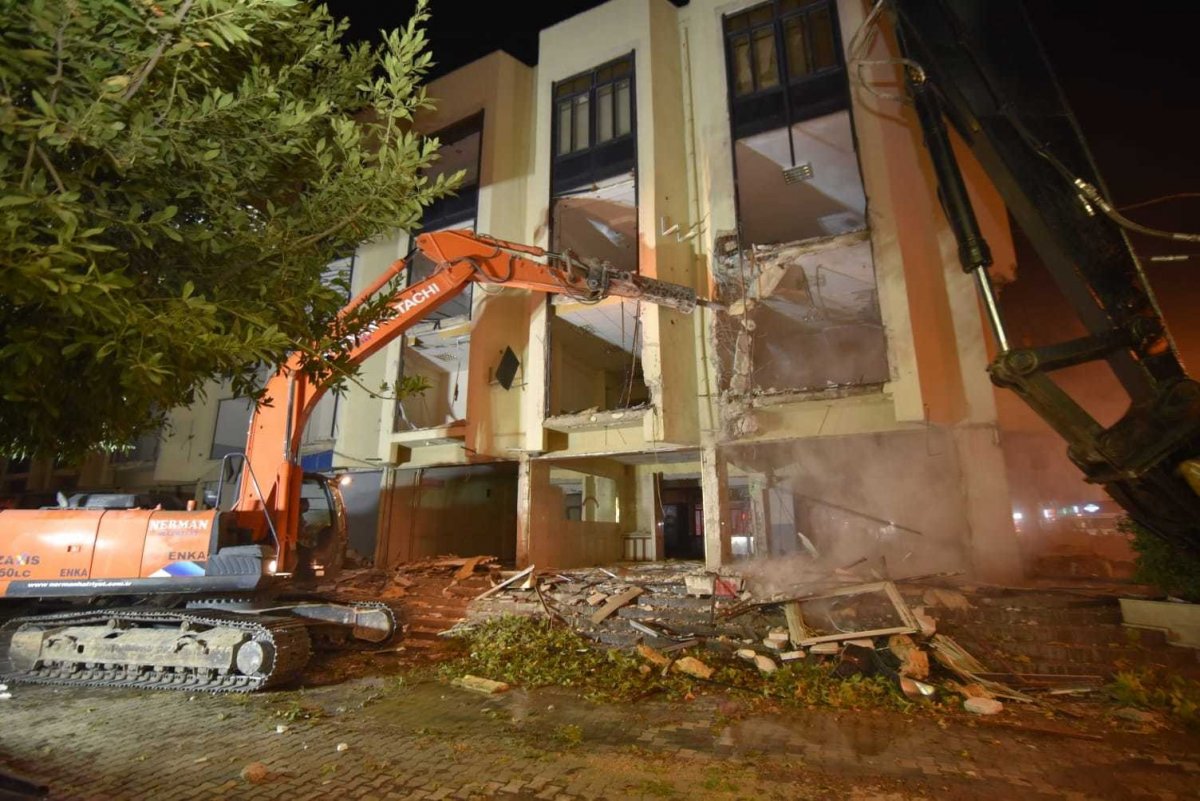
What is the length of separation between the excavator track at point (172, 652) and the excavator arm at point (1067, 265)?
331 inches

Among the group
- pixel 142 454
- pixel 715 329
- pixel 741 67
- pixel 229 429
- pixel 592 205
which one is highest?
pixel 741 67

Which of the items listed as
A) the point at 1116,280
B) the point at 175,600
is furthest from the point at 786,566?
the point at 175,600

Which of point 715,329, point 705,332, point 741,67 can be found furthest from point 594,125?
point 715,329

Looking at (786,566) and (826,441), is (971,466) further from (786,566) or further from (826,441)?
(786,566)

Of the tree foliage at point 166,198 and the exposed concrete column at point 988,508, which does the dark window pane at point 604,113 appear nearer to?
the tree foliage at point 166,198

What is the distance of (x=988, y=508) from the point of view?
31.5ft

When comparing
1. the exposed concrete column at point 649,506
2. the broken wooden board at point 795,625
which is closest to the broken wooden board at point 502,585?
the broken wooden board at point 795,625

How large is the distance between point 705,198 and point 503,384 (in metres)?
6.88

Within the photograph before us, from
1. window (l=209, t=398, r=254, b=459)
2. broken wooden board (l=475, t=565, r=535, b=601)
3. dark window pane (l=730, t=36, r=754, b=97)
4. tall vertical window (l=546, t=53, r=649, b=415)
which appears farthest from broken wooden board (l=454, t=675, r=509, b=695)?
window (l=209, t=398, r=254, b=459)

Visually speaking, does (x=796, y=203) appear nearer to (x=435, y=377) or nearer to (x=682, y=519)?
(x=682, y=519)

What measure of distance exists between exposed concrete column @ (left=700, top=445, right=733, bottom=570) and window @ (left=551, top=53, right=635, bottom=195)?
25.2ft

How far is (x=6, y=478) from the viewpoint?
2102 cm

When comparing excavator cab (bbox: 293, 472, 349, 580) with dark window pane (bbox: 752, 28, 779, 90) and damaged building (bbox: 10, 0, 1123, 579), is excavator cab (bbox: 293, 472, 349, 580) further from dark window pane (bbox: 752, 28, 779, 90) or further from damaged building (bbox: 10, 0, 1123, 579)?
dark window pane (bbox: 752, 28, 779, 90)

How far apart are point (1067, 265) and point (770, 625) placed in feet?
18.9
